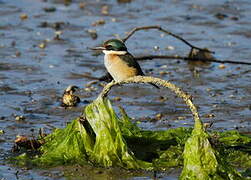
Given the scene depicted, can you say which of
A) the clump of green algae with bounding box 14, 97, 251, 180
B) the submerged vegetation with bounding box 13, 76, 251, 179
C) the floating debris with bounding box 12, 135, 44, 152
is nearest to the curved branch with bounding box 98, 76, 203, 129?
the submerged vegetation with bounding box 13, 76, 251, 179

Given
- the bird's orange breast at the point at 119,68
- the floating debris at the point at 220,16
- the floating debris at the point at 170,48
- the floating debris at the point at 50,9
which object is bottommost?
the floating debris at the point at 170,48

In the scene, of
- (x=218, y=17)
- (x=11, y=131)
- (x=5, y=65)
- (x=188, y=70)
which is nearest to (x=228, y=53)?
(x=188, y=70)

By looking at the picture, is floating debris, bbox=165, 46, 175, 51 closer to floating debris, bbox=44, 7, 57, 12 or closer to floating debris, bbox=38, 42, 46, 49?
floating debris, bbox=38, 42, 46, 49

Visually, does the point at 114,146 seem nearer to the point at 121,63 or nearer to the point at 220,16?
the point at 121,63

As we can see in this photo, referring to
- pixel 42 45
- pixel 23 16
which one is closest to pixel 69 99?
pixel 42 45

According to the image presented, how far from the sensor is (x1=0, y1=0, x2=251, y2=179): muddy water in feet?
28.0

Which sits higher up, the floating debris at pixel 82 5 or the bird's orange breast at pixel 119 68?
the bird's orange breast at pixel 119 68

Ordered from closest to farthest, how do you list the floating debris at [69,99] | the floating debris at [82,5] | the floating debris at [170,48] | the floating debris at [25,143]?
the floating debris at [25,143] < the floating debris at [69,99] < the floating debris at [170,48] < the floating debris at [82,5]

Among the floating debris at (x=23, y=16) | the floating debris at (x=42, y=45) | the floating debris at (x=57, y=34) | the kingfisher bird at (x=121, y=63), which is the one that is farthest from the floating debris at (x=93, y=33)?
the kingfisher bird at (x=121, y=63)

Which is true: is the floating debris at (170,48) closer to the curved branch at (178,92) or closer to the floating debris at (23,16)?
the floating debris at (23,16)

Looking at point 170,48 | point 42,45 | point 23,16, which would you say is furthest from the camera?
point 23,16

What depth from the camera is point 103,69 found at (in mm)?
11109

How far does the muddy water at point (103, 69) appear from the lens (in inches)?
336

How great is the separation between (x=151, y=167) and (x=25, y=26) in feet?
24.8
